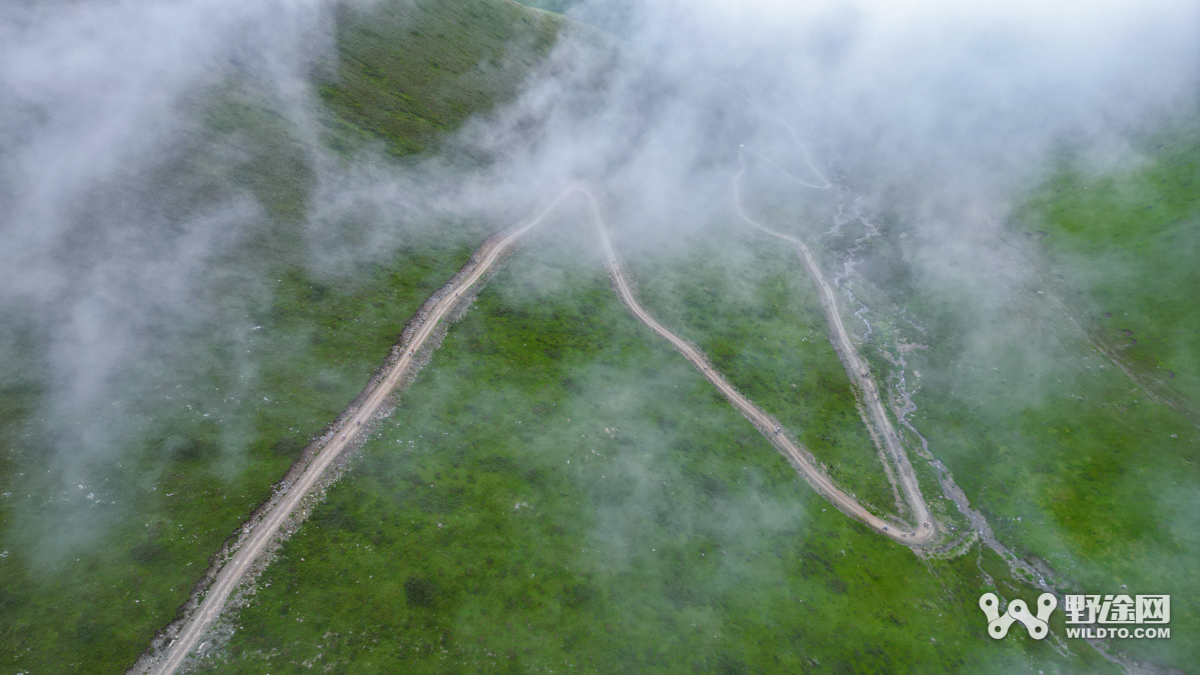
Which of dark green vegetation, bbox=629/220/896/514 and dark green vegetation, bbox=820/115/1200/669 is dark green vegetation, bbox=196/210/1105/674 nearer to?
dark green vegetation, bbox=629/220/896/514

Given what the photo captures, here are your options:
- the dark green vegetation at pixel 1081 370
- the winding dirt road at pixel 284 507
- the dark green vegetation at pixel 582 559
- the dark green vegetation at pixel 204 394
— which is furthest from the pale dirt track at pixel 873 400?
the dark green vegetation at pixel 204 394

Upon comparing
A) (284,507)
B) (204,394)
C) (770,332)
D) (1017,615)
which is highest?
(770,332)

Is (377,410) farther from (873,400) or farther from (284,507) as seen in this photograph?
(873,400)

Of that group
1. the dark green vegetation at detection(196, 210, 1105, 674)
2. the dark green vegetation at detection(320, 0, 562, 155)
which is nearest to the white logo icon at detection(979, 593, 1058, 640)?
the dark green vegetation at detection(196, 210, 1105, 674)

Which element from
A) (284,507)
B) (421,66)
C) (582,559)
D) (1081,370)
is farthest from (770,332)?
(421,66)

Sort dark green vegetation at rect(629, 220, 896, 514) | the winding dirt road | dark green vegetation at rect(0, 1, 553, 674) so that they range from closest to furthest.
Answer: the winding dirt road → dark green vegetation at rect(0, 1, 553, 674) → dark green vegetation at rect(629, 220, 896, 514)

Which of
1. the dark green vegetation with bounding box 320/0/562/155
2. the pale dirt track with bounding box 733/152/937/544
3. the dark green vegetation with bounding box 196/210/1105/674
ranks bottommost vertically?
the dark green vegetation with bounding box 196/210/1105/674
